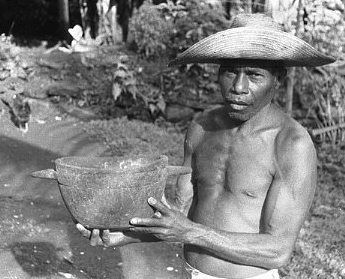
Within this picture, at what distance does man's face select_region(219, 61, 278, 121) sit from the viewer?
85.3 inches

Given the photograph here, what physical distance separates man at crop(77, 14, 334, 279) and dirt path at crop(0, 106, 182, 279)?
7.10 feet

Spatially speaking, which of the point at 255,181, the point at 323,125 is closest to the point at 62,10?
the point at 323,125

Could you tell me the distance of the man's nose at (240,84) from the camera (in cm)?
215

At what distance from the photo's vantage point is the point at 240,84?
2152mm

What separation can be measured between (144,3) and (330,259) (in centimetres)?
588

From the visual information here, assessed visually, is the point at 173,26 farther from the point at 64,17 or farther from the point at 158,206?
the point at 158,206

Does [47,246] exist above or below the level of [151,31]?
below

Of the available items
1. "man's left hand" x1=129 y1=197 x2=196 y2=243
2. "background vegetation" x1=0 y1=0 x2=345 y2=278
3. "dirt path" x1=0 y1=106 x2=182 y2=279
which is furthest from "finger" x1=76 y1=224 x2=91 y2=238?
"background vegetation" x1=0 y1=0 x2=345 y2=278

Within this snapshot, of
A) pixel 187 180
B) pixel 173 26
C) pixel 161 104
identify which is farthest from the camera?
pixel 173 26

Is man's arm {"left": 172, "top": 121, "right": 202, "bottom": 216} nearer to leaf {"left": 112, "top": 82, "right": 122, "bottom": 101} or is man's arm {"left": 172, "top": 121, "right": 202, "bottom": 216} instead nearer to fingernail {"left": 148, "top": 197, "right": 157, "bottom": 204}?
fingernail {"left": 148, "top": 197, "right": 157, "bottom": 204}

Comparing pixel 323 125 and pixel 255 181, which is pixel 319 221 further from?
pixel 255 181

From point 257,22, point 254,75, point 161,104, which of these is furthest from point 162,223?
point 161,104

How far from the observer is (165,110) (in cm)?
822

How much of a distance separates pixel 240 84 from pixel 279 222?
0.51m
